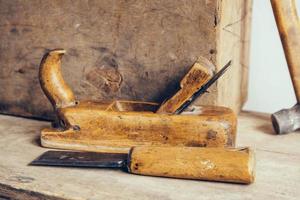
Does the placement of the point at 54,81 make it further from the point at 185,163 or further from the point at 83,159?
the point at 185,163

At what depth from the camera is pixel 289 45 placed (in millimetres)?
1283

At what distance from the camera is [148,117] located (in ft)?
3.55

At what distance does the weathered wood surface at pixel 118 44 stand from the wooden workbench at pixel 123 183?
0.94ft

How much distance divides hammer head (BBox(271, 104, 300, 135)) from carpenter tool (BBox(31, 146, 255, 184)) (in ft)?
1.18

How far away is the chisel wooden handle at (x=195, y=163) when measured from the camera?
0.92 meters

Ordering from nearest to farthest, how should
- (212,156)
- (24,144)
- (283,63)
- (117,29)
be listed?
(212,156)
(24,144)
(117,29)
(283,63)

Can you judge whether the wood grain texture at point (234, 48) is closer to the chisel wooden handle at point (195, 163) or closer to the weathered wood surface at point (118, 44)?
the weathered wood surface at point (118, 44)

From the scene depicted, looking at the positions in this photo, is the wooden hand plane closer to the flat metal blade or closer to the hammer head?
the flat metal blade

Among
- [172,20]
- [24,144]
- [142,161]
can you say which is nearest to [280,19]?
[172,20]

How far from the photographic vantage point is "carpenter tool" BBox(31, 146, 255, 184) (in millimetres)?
916

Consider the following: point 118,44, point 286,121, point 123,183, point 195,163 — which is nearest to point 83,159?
point 123,183

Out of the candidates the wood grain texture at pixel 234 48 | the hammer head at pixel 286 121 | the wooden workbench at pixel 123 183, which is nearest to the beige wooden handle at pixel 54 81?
the wooden workbench at pixel 123 183

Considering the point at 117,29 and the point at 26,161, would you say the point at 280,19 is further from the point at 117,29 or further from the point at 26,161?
the point at 26,161

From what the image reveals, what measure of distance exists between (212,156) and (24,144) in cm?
51
